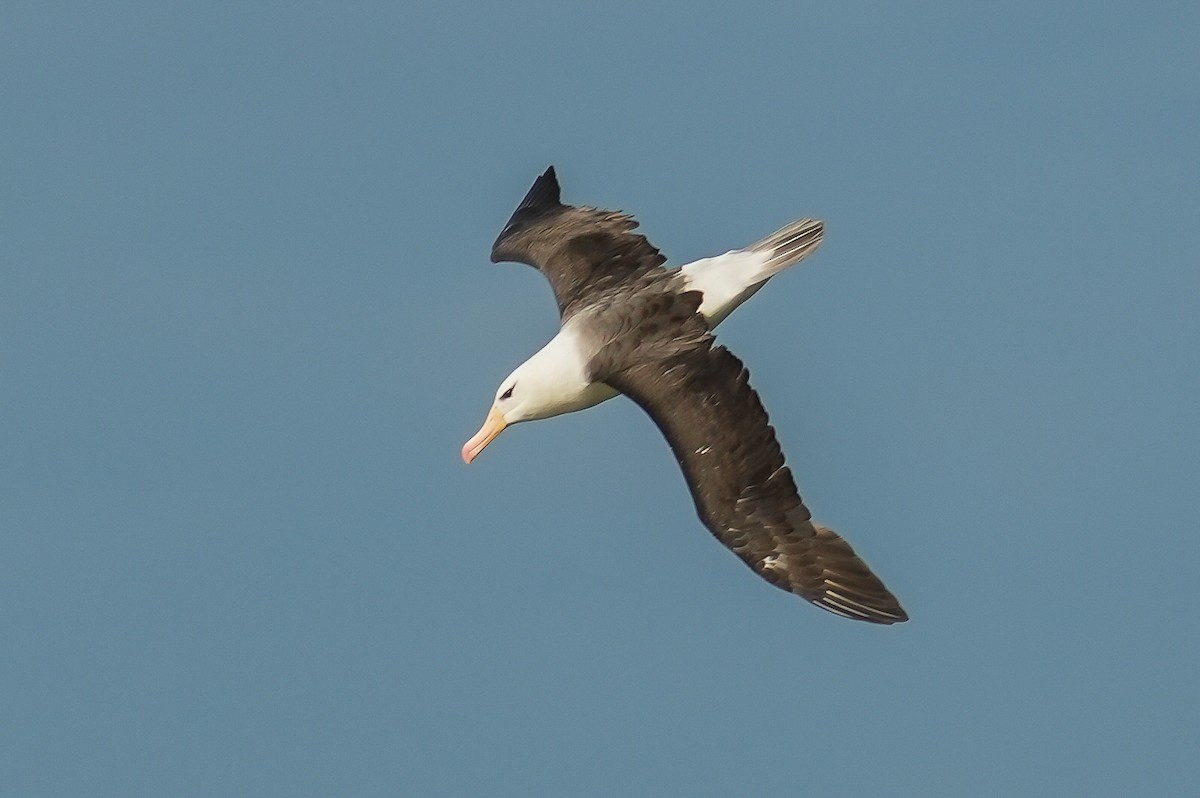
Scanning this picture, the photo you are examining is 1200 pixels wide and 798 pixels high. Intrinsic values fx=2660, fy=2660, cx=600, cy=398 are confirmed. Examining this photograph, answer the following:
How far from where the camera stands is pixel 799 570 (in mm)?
19781

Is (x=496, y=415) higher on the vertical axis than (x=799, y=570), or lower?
higher

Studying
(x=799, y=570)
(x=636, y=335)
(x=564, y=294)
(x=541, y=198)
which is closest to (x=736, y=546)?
(x=799, y=570)

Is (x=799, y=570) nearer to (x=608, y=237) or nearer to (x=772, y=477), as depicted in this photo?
(x=772, y=477)

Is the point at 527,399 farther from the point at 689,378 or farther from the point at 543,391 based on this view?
the point at 689,378

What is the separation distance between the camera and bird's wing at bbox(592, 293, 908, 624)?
1969cm

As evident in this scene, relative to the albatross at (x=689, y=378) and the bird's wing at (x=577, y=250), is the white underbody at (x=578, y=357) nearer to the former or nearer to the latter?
the albatross at (x=689, y=378)

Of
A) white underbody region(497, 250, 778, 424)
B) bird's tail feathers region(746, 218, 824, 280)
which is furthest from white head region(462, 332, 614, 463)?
bird's tail feathers region(746, 218, 824, 280)

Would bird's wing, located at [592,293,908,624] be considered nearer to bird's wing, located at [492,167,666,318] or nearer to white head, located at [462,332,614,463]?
white head, located at [462,332,614,463]

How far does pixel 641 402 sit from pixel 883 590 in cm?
239

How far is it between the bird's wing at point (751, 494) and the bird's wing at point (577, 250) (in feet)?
7.42

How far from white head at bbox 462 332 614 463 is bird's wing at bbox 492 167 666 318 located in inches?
31.8

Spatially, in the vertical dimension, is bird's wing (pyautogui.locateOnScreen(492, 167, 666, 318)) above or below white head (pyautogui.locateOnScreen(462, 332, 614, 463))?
above

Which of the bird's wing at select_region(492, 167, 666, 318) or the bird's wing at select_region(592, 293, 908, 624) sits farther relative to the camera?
the bird's wing at select_region(492, 167, 666, 318)

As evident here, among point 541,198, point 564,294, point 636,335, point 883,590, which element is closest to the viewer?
point 883,590
